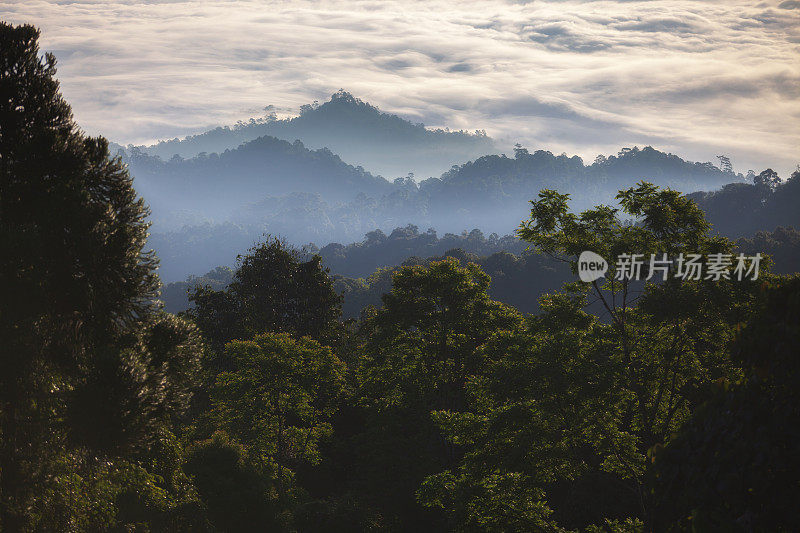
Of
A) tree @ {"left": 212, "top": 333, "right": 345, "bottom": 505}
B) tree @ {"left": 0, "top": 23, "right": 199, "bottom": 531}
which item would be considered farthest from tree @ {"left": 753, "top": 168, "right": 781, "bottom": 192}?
tree @ {"left": 0, "top": 23, "right": 199, "bottom": 531}

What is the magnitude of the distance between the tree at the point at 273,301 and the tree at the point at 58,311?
34181mm

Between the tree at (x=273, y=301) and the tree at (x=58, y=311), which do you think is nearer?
the tree at (x=58, y=311)

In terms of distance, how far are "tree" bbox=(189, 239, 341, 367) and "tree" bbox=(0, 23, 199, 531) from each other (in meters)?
34.2

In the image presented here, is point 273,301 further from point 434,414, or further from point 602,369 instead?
point 602,369

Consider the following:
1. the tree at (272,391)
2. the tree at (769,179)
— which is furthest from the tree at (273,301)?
the tree at (769,179)

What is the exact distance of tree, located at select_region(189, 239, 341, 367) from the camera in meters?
47.4

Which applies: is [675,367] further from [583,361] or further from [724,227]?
[724,227]

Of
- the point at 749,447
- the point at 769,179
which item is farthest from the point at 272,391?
the point at 769,179

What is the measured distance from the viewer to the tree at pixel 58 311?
39.3 feet

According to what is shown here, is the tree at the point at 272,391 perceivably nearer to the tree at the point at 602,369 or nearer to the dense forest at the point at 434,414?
the dense forest at the point at 434,414

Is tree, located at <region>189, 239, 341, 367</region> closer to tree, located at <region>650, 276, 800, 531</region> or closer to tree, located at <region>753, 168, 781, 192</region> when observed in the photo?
tree, located at <region>650, 276, 800, 531</region>

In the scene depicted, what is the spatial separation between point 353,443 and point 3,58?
2759 cm

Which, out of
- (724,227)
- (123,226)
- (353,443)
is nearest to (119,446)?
(123,226)

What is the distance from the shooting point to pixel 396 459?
97.8 feet
